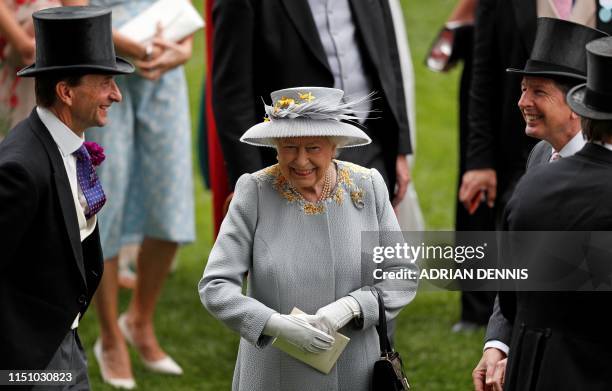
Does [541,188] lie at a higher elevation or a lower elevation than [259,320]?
higher

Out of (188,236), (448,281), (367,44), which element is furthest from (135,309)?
(367,44)

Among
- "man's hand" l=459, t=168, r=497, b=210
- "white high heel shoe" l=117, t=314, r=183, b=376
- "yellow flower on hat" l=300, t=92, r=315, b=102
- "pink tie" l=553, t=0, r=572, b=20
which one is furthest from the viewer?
"white high heel shoe" l=117, t=314, r=183, b=376

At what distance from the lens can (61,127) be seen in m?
5.03

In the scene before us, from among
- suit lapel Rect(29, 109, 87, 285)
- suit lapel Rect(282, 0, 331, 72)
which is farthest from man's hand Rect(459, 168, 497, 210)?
suit lapel Rect(29, 109, 87, 285)

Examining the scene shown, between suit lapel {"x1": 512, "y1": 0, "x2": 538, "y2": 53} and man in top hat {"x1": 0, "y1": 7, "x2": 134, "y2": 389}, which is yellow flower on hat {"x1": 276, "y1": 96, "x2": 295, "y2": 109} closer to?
man in top hat {"x1": 0, "y1": 7, "x2": 134, "y2": 389}

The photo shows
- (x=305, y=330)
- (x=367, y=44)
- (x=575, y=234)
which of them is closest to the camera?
(x=575, y=234)

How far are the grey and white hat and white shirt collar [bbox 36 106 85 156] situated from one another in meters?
0.60

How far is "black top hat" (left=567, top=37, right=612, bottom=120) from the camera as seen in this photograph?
14.5 ft

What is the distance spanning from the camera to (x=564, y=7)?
21.6 feet

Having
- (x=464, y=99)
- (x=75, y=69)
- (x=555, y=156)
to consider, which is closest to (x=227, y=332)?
(x=464, y=99)

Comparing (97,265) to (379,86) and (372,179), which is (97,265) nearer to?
(372,179)

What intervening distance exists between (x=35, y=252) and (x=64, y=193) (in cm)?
22

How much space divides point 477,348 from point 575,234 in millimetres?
3452

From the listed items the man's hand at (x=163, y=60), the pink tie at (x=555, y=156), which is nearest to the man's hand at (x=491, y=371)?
the pink tie at (x=555, y=156)
